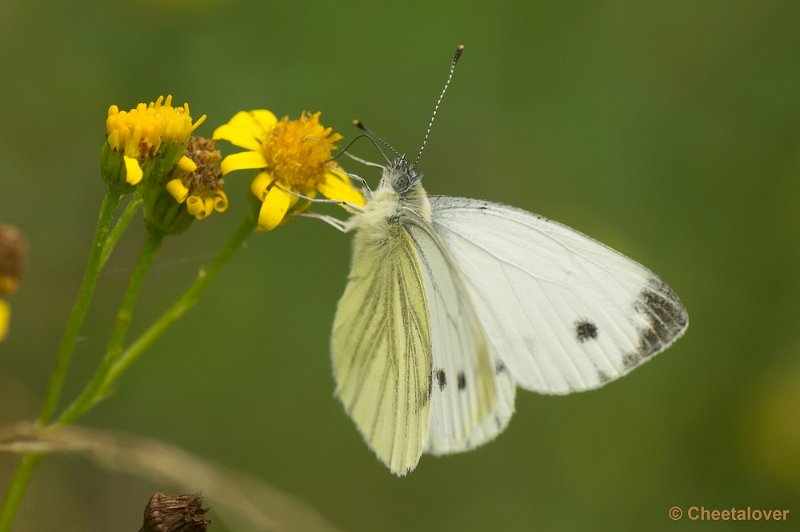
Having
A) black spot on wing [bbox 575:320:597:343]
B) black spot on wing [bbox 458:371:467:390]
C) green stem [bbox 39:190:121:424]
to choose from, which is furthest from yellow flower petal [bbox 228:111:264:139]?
black spot on wing [bbox 575:320:597:343]

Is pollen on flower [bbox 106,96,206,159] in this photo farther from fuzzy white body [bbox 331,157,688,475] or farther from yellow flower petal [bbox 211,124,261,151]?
fuzzy white body [bbox 331,157,688,475]

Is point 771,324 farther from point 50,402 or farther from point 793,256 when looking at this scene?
point 50,402

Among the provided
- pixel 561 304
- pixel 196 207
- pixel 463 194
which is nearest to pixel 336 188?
pixel 196 207

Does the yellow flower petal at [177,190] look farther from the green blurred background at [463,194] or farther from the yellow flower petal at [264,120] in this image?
the green blurred background at [463,194]

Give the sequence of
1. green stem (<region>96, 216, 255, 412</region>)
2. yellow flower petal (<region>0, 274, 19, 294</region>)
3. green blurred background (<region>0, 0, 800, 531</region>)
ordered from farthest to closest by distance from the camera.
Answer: green blurred background (<region>0, 0, 800, 531</region>) → green stem (<region>96, 216, 255, 412</region>) → yellow flower petal (<region>0, 274, 19, 294</region>)

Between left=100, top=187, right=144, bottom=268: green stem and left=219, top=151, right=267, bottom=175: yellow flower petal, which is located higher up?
left=219, top=151, right=267, bottom=175: yellow flower petal

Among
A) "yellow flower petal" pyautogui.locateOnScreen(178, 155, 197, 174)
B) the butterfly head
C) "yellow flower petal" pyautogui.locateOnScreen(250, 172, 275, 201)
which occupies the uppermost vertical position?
the butterfly head

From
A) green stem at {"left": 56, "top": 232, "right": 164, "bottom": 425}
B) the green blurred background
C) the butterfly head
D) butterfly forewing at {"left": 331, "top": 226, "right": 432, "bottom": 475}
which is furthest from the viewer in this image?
the green blurred background

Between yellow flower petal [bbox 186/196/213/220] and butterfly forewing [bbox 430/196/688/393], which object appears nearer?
yellow flower petal [bbox 186/196/213/220]
